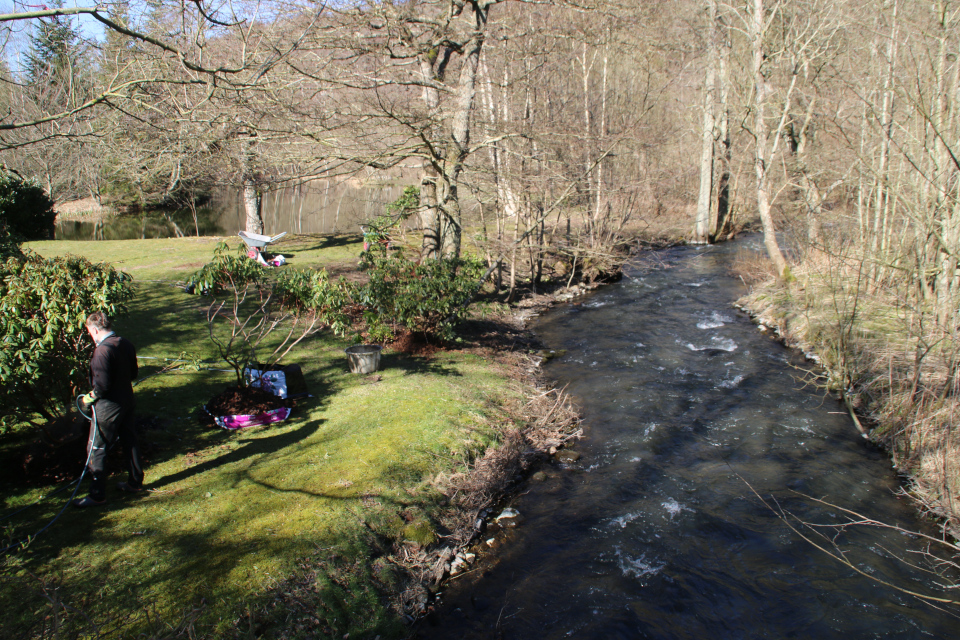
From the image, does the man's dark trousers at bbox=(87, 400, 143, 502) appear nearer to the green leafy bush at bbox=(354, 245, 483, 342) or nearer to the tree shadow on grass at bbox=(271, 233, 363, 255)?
the green leafy bush at bbox=(354, 245, 483, 342)

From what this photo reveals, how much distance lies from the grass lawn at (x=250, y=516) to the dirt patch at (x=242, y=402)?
0.27m

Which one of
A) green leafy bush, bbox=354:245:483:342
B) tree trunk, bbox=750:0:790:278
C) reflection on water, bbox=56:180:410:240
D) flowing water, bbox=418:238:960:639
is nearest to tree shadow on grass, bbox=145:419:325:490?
flowing water, bbox=418:238:960:639

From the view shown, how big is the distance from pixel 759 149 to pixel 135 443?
57.0 feet

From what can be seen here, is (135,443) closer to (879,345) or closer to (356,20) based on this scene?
(356,20)

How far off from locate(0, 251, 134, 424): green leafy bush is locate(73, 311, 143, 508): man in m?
0.58

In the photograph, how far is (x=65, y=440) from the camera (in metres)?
5.97

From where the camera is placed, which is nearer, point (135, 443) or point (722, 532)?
point (135, 443)

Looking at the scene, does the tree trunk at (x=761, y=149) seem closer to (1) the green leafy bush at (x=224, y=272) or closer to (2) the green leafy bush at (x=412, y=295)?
(2) the green leafy bush at (x=412, y=295)

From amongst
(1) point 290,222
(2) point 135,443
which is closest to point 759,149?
(2) point 135,443

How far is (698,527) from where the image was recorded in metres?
6.69

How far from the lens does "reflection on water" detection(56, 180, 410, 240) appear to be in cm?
2972

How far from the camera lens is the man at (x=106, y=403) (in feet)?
17.7

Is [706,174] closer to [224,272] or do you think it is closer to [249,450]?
[224,272]

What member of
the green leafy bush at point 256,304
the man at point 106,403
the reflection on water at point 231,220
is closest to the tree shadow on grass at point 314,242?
the reflection on water at point 231,220
